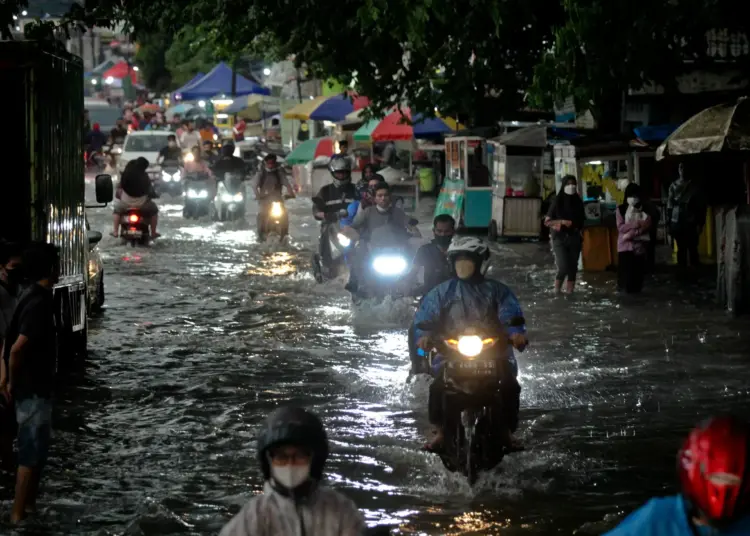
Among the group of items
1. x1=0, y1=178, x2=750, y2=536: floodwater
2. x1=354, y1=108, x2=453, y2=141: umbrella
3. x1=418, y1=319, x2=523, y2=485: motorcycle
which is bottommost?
x1=0, y1=178, x2=750, y2=536: floodwater

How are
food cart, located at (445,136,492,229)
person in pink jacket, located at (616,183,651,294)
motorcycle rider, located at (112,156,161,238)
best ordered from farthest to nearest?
food cart, located at (445,136,492,229), motorcycle rider, located at (112,156,161,238), person in pink jacket, located at (616,183,651,294)

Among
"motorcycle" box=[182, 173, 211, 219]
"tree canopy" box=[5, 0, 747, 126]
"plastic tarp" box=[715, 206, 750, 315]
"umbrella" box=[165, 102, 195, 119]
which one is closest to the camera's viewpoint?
"plastic tarp" box=[715, 206, 750, 315]

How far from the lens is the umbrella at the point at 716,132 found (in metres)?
15.5

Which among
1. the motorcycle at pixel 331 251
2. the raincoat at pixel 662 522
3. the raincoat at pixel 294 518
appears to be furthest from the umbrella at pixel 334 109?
the raincoat at pixel 662 522

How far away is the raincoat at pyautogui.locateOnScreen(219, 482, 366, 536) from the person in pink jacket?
43.2ft

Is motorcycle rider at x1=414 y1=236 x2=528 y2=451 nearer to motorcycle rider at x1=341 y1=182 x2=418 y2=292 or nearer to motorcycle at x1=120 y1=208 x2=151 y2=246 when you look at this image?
motorcycle rider at x1=341 y1=182 x2=418 y2=292

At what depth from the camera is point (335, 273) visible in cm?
1731

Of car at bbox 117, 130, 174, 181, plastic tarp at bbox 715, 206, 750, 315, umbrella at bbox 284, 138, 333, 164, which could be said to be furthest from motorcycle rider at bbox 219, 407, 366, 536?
umbrella at bbox 284, 138, 333, 164

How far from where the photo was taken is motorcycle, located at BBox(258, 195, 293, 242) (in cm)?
2312

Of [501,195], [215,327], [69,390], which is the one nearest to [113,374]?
[69,390]

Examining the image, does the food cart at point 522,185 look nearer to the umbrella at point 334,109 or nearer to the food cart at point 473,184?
the food cart at point 473,184

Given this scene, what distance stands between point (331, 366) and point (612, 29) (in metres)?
7.61

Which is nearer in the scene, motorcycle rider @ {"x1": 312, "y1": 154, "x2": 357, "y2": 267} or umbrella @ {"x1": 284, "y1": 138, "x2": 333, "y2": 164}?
motorcycle rider @ {"x1": 312, "y1": 154, "x2": 357, "y2": 267}

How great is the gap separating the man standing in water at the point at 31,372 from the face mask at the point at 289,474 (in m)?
3.56
